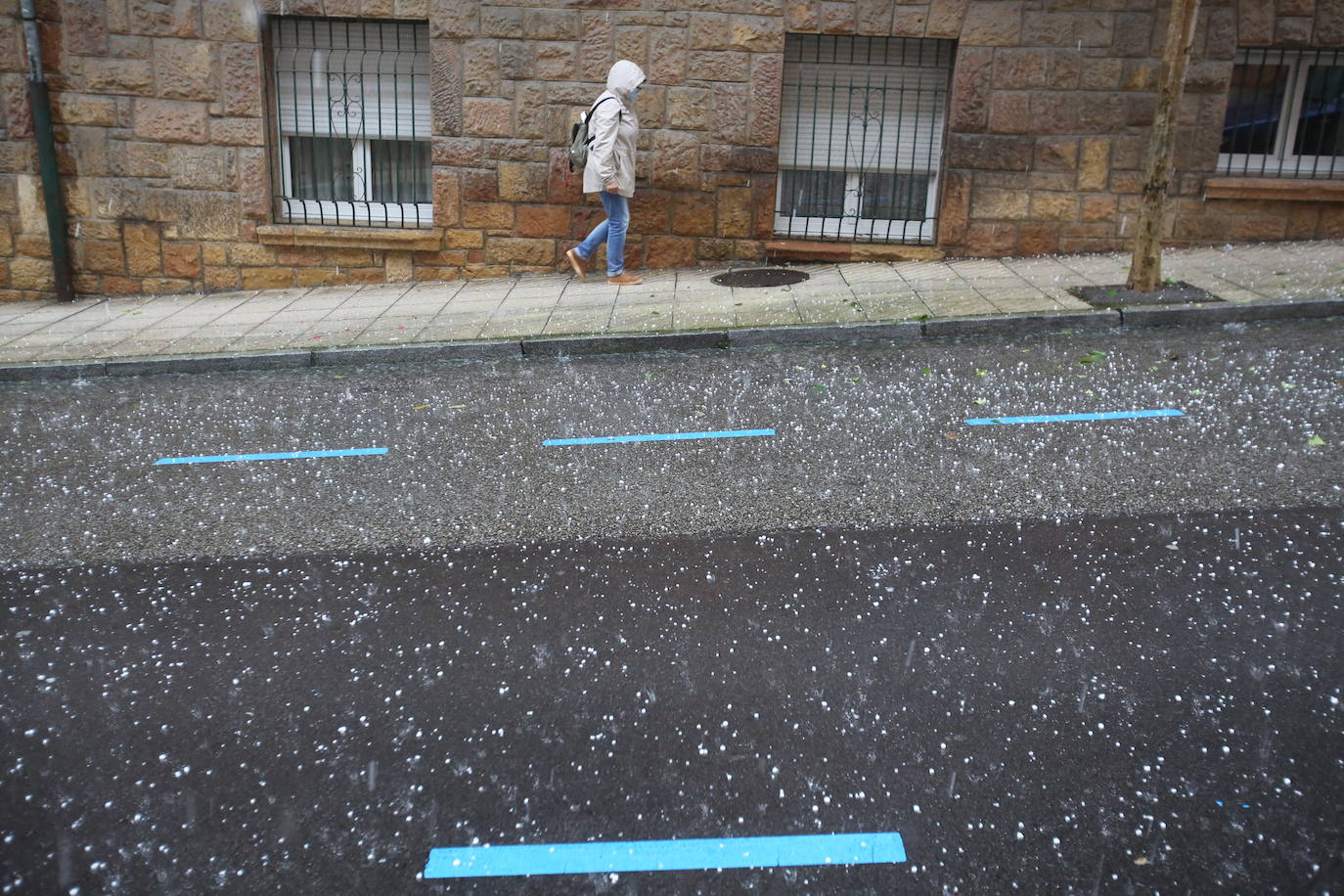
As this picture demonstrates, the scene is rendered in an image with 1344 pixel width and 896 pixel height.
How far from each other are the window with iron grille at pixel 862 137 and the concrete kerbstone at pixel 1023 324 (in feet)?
10.1

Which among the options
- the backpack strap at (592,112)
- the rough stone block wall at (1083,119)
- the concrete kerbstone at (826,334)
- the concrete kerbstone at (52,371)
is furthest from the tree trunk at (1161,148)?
the concrete kerbstone at (52,371)

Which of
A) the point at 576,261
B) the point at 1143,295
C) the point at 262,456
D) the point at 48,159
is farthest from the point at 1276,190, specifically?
the point at 48,159

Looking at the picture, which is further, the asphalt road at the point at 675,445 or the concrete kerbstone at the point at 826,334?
the concrete kerbstone at the point at 826,334

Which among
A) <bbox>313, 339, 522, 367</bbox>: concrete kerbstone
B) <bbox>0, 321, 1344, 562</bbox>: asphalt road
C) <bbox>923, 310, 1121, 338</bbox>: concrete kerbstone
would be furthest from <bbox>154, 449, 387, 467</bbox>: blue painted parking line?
<bbox>923, 310, 1121, 338</bbox>: concrete kerbstone

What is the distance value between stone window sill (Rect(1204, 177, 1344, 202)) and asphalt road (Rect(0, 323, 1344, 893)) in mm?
4780

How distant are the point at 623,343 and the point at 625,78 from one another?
284cm

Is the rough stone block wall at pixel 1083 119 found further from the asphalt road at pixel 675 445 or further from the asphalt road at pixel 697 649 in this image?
the asphalt road at pixel 697 649

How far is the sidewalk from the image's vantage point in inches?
338

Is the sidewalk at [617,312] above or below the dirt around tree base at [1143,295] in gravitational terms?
below

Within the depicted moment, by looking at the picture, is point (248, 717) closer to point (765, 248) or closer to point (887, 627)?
point (887, 627)

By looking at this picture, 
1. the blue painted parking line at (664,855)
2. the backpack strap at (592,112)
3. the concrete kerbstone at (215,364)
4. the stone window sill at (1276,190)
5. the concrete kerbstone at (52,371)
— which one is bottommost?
the concrete kerbstone at (52,371)

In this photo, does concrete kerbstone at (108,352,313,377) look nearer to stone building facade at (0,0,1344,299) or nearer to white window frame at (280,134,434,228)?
stone building facade at (0,0,1344,299)

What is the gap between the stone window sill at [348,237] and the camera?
436 inches

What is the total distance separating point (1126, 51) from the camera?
10359mm
